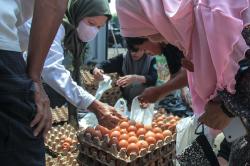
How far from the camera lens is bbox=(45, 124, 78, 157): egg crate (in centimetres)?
255

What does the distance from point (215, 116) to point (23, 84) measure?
1.96 ft

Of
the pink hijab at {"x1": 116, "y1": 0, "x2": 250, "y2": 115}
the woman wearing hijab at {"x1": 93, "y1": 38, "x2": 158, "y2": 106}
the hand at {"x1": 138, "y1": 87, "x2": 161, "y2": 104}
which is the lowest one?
Answer: the woman wearing hijab at {"x1": 93, "y1": 38, "x2": 158, "y2": 106}

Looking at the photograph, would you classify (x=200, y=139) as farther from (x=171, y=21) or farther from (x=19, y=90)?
(x=19, y=90)

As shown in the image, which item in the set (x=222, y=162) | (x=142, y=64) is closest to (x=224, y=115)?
(x=222, y=162)

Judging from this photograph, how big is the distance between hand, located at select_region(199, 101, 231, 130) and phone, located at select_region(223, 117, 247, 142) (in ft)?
0.06

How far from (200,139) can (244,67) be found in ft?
1.52

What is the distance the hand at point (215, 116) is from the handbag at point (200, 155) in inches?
8.4

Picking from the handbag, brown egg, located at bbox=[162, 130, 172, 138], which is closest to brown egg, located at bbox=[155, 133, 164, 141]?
brown egg, located at bbox=[162, 130, 172, 138]

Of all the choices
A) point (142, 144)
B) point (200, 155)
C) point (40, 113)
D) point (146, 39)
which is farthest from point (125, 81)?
point (40, 113)

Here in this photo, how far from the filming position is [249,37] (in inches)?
43.0

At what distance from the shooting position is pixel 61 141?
264 centimetres

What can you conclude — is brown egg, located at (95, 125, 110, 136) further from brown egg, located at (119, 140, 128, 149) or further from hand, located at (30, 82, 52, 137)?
hand, located at (30, 82, 52, 137)

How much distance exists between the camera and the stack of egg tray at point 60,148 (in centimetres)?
240

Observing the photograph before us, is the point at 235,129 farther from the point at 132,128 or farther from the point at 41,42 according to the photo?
the point at 132,128
